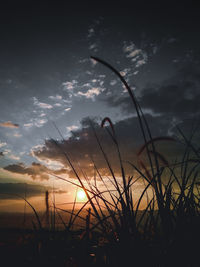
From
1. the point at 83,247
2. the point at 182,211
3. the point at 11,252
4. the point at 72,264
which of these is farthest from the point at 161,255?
the point at 11,252

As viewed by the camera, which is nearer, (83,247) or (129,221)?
(129,221)

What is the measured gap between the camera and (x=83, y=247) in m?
1.84

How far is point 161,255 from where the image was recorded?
1363 mm

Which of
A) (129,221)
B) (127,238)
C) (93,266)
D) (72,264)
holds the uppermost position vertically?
(129,221)

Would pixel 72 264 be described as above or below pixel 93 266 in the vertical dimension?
below

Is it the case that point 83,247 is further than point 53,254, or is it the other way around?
point 53,254

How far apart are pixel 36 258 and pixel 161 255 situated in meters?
1.31

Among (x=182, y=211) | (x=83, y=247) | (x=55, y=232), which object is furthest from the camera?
(x=55, y=232)

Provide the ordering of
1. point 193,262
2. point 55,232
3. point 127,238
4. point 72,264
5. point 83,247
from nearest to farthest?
point 193,262, point 127,238, point 83,247, point 72,264, point 55,232

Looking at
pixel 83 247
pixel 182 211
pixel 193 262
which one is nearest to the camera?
pixel 193 262

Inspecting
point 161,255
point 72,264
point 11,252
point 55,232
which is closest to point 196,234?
point 161,255

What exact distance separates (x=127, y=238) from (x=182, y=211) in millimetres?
574

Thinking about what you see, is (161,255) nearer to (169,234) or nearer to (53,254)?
(169,234)

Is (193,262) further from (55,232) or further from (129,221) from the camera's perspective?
(55,232)
